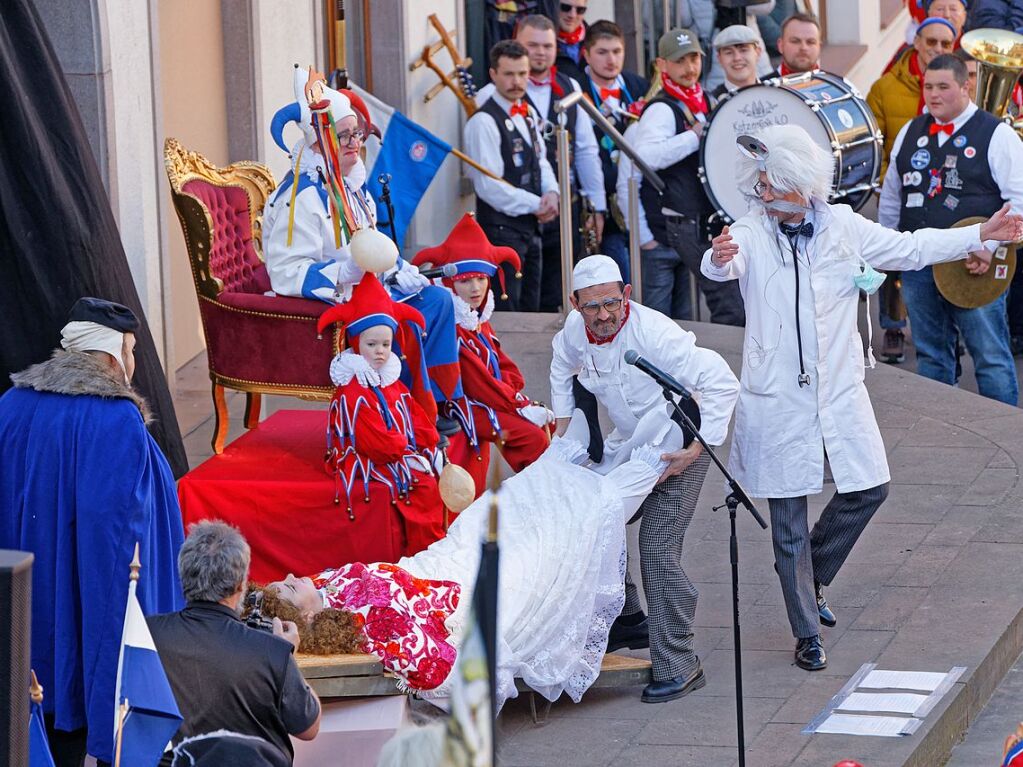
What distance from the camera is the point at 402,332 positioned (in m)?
7.80

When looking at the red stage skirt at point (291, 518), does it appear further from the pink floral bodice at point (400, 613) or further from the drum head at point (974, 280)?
the drum head at point (974, 280)

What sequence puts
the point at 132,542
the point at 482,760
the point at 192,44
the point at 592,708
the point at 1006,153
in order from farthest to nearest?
the point at 192,44, the point at 1006,153, the point at 592,708, the point at 132,542, the point at 482,760

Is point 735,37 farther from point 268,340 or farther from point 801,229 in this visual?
point 801,229

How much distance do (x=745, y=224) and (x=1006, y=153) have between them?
11.2 ft

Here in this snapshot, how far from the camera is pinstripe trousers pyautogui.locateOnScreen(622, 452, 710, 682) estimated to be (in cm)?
668

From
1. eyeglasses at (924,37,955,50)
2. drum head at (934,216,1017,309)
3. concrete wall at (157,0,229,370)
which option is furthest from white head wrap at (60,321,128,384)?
eyeglasses at (924,37,955,50)

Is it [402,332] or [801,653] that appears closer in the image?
[801,653]

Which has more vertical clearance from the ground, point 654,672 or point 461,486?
point 461,486

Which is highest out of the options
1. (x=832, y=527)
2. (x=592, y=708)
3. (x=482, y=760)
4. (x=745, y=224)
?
(x=745, y=224)

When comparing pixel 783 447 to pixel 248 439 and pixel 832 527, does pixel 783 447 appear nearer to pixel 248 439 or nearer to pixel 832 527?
pixel 832 527

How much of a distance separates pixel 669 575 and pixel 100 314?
2.28 metres

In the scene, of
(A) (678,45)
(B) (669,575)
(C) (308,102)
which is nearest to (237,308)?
(C) (308,102)

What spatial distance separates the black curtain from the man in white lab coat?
209 centimetres

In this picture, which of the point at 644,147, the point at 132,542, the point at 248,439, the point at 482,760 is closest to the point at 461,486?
the point at 248,439
